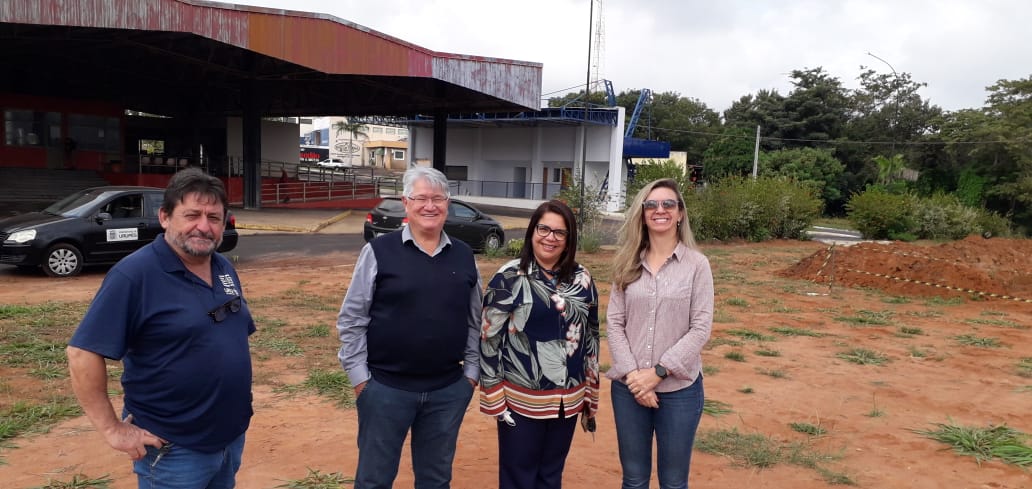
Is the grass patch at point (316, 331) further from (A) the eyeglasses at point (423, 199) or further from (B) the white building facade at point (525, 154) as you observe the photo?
(B) the white building facade at point (525, 154)

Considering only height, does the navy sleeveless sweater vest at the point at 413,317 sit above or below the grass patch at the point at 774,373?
above

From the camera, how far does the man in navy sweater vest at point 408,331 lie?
2852 mm

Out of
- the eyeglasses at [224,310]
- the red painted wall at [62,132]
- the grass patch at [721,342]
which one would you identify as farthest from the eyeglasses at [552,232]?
the red painted wall at [62,132]

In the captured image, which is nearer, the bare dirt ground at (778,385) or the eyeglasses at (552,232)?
the eyeglasses at (552,232)

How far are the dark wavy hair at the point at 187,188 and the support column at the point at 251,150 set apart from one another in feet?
81.9

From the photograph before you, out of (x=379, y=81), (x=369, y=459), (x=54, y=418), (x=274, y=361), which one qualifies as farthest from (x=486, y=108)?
(x=369, y=459)

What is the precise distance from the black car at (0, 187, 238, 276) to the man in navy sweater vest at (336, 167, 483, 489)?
9966mm

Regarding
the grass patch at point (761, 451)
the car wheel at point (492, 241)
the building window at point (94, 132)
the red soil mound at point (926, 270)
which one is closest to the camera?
the grass patch at point (761, 451)

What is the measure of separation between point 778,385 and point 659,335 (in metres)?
4.15

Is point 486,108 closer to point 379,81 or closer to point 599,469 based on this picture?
point 379,81

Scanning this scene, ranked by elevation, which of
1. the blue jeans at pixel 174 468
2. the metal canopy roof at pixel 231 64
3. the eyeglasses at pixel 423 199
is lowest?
the blue jeans at pixel 174 468

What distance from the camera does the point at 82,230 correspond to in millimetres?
10828

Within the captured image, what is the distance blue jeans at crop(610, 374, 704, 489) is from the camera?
3082 millimetres

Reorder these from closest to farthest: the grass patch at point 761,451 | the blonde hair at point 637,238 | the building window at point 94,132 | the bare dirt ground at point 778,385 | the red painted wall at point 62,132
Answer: the blonde hair at point 637,238 → the bare dirt ground at point 778,385 → the grass patch at point 761,451 → the red painted wall at point 62,132 → the building window at point 94,132
